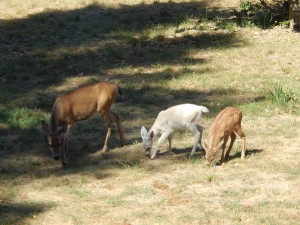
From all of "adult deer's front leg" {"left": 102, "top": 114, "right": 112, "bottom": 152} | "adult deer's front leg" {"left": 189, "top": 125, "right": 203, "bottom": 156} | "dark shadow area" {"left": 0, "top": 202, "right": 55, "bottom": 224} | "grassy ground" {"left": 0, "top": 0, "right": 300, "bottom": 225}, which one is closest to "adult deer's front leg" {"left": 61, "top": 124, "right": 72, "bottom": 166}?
"grassy ground" {"left": 0, "top": 0, "right": 300, "bottom": 225}

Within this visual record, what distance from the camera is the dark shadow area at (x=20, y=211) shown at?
10.2 m

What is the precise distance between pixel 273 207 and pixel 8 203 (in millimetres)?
3991

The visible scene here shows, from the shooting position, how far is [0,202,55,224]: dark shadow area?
10.2 m

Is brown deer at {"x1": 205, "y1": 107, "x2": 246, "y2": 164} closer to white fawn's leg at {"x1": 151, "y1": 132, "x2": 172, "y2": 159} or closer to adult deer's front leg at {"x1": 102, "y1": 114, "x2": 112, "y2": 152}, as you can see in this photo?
white fawn's leg at {"x1": 151, "y1": 132, "x2": 172, "y2": 159}

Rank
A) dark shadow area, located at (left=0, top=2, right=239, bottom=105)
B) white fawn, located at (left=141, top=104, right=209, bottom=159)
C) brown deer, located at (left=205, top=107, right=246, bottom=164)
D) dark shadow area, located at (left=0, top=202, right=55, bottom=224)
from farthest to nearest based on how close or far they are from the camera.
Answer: dark shadow area, located at (left=0, top=2, right=239, bottom=105) → white fawn, located at (left=141, top=104, right=209, bottom=159) → brown deer, located at (left=205, top=107, right=246, bottom=164) → dark shadow area, located at (left=0, top=202, right=55, bottom=224)

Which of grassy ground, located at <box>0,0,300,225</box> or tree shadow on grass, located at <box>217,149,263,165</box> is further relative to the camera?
tree shadow on grass, located at <box>217,149,263,165</box>

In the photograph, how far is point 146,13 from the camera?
22.5 meters

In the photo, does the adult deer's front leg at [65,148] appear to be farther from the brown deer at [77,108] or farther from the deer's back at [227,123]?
the deer's back at [227,123]

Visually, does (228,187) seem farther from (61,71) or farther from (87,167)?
(61,71)

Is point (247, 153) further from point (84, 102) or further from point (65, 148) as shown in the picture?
point (65, 148)

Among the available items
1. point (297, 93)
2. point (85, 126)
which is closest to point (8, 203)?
point (85, 126)

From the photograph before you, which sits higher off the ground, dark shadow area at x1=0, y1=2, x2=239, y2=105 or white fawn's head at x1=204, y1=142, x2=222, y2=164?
dark shadow area at x1=0, y1=2, x2=239, y2=105

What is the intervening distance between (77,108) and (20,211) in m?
2.84

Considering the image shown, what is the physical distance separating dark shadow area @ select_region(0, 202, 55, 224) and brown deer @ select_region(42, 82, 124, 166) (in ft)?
5.91
